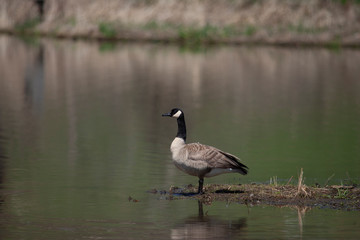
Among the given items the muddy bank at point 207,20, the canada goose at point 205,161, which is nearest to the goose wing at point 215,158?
the canada goose at point 205,161

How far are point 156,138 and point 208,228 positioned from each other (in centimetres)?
815

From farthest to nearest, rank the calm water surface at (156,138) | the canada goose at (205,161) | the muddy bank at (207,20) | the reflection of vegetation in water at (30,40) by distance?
the muddy bank at (207,20) → the reflection of vegetation in water at (30,40) → the canada goose at (205,161) → the calm water surface at (156,138)

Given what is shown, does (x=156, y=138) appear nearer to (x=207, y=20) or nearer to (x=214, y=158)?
(x=214, y=158)

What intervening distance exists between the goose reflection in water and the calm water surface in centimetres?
2

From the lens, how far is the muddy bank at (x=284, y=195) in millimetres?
11930

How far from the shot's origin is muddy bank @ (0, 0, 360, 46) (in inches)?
2056

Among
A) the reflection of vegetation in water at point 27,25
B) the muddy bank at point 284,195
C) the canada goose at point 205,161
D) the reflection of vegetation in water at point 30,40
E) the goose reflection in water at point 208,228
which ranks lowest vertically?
the goose reflection in water at point 208,228

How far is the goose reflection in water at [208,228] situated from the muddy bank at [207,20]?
40.9 metres

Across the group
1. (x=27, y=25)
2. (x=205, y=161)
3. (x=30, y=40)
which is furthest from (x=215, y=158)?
(x=27, y=25)

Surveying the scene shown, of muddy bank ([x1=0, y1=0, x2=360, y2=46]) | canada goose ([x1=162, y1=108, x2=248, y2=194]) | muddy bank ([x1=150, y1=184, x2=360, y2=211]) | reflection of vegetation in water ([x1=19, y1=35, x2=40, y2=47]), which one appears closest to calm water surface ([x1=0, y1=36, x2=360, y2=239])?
muddy bank ([x1=150, y1=184, x2=360, y2=211])

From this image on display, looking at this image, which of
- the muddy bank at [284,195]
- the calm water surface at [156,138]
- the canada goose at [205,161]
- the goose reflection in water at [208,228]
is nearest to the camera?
the goose reflection in water at [208,228]

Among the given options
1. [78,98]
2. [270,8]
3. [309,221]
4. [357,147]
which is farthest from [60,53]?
[309,221]

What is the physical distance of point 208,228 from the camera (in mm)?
10742

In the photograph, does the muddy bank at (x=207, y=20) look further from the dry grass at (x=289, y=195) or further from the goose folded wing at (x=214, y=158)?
the goose folded wing at (x=214, y=158)
